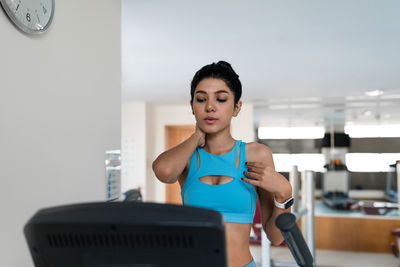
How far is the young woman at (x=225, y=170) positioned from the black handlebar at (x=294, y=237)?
31 cm

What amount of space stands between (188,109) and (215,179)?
213 inches

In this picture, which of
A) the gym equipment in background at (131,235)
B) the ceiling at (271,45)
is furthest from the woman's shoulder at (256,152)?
the ceiling at (271,45)

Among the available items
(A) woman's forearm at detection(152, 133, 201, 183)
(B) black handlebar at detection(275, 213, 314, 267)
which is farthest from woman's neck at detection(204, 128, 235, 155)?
(B) black handlebar at detection(275, 213, 314, 267)

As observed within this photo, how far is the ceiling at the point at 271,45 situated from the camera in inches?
83.4

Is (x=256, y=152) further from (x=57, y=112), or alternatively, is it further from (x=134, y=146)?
(x=134, y=146)

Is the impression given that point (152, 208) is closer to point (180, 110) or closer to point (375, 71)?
point (375, 71)

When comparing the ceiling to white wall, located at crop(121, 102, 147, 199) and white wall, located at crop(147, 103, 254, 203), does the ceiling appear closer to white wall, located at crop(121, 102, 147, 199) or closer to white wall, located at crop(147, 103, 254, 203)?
white wall, located at crop(121, 102, 147, 199)

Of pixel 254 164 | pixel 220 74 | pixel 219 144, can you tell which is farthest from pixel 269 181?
pixel 220 74

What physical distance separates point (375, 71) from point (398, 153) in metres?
2.38

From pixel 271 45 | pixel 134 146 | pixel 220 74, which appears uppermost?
pixel 271 45

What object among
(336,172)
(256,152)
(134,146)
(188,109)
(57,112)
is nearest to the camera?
(256,152)

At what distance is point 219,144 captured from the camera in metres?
1.02

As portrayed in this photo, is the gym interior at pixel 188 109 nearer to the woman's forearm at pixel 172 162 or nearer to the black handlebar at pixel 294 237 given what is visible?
the woman's forearm at pixel 172 162

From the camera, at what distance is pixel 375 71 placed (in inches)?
149
